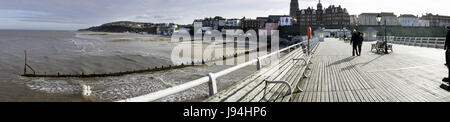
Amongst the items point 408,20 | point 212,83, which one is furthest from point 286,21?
point 212,83

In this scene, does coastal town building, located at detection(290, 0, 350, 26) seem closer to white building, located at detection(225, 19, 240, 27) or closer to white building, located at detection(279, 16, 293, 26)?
white building, located at detection(279, 16, 293, 26)

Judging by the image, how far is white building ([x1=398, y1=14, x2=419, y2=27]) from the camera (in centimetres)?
14300

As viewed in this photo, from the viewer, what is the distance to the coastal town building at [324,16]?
4929 inches

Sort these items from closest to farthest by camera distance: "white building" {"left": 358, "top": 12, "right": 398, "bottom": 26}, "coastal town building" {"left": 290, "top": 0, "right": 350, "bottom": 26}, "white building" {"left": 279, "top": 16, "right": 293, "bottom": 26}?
1. "coastal town building" {"left": 290, "top": 0, "right": 350, "bottom": 26}
2. "white building" {"left": 358, "top": 12, "right": 398, "bottom": 26}
3. "white building" {"left": 279, "top": 16, "right": 293, "bottom": 26}

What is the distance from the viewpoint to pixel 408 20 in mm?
144625

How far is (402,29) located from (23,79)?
11920cm

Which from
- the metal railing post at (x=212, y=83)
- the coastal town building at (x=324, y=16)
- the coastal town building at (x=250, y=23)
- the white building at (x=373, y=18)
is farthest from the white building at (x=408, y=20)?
the metal railing post at (x=212, y=83)

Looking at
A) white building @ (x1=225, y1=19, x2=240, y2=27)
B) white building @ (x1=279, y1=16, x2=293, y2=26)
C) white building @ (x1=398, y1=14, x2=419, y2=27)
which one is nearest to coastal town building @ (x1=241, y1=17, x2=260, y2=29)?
white building @ (x1=225, y1=19, x2=240, y2=27)

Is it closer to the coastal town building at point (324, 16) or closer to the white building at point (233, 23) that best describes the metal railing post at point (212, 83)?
the coastal town building at point (324, 16)

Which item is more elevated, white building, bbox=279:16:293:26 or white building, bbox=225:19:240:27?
white building, bbox=225:19:240:27

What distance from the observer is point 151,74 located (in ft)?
68.7

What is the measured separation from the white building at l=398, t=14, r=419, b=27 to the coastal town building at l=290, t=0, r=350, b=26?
1482 inches
